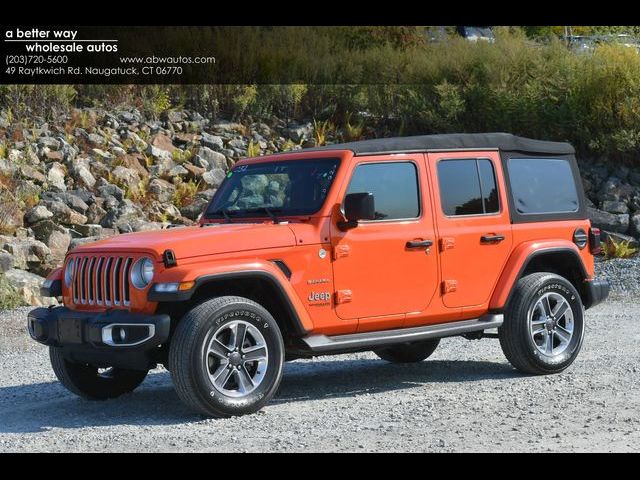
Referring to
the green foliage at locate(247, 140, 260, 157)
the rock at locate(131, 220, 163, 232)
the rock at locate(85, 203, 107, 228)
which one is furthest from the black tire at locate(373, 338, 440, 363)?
the green foliage at locate(247, 140, 260, 157)

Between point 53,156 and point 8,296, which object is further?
point 53,156

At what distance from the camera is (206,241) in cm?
714

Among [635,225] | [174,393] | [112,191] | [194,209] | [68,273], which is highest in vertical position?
[112,191]

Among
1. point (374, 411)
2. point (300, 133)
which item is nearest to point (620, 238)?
point (300, 133)

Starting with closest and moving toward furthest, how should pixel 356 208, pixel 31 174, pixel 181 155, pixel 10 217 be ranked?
pixel 356 208 < pixel 10 217 < pixel 31 174 < pixel 181 155

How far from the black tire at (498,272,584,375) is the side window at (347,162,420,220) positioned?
48.6 inches

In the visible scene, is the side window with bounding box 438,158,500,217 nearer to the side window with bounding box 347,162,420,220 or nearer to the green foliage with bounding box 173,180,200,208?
the side window with bounding box 347,162,420,220

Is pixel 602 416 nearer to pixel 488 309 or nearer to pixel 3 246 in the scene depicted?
pixel 488 309

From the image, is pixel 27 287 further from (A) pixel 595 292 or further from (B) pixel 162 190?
(A) pixel 595 292

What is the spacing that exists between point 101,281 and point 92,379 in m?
1.14

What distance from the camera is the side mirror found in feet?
24.7

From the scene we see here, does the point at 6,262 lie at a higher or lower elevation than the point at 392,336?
higher

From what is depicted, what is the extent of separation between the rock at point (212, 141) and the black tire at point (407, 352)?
10.6 meters

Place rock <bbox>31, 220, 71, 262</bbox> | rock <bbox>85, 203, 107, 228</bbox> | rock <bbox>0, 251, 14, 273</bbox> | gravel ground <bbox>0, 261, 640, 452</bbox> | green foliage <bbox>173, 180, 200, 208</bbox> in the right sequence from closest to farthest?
gravel ground <bbox>0, 261, 640, 452</bbox> < rock <bbox>0, 251, 14, 273</bbox> < rock <bbox>31, 220, 71, 262</bbox> < rock <bbox>85, 203, 107, 228</bbox> < green foliage <bbox>173, 180, 200, 208</bbox>
